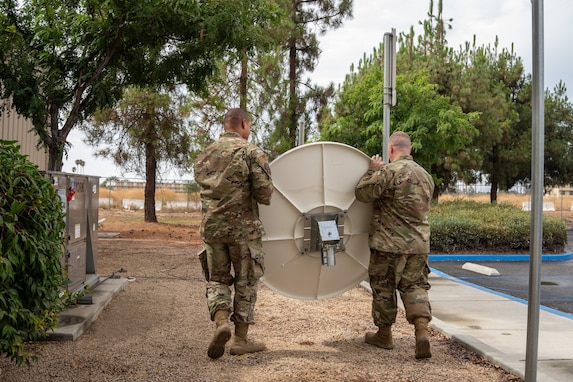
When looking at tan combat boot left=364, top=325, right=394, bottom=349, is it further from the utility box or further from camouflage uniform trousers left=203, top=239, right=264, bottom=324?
the utility box

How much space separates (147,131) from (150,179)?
6.49ft

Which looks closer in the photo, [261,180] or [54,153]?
[261,180]

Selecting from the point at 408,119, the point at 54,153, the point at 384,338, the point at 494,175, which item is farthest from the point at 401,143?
the point at 494,175

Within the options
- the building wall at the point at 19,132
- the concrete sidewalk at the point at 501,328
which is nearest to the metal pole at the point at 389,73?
the concrete sidewalk at the point at 501,328

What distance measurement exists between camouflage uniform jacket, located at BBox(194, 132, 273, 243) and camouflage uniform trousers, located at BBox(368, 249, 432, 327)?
3.57ft

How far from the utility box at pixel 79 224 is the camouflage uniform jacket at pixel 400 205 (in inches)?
119

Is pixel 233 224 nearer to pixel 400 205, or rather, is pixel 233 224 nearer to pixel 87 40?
pixel 400 205

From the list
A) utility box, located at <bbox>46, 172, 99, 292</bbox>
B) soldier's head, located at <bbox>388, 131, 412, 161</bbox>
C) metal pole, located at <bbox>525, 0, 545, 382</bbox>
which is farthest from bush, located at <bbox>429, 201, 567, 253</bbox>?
metal pole, located at <bbox>525, 0, 545, 382</bbox>

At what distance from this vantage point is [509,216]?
1585 cm

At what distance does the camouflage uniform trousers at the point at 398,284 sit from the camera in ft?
15.6

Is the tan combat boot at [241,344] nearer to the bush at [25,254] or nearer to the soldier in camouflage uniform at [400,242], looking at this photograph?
the soldier in camouflage uniform at [400,242]

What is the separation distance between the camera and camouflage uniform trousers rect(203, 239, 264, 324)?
4598 millimetres

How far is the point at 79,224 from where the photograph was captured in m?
6.74

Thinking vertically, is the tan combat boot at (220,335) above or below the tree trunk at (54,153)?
below
